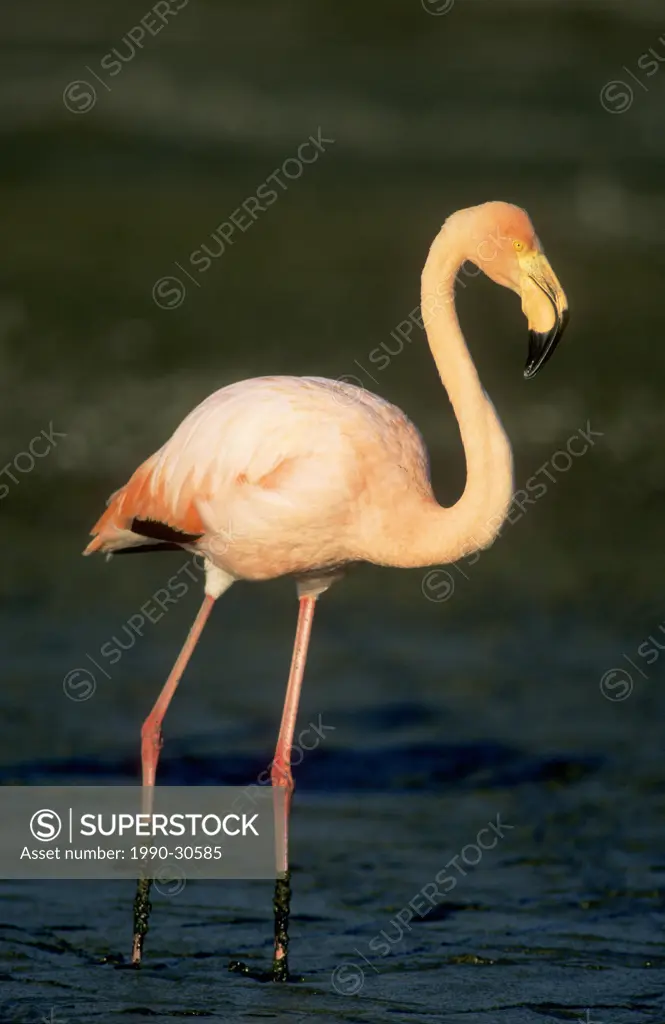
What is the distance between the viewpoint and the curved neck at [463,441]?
19.9 feet

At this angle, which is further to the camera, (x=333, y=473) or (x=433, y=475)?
(x=433, y=475)

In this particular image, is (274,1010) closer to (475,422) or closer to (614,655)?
(475,422)

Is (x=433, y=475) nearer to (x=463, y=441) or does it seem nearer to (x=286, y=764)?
(x=286, y=764)

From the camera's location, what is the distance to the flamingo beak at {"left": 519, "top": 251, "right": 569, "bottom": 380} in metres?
6.05

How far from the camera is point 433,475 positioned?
13.9m

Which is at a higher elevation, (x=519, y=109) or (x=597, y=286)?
(x=519, y=109)

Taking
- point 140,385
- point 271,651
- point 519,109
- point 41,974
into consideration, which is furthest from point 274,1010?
point 519,109

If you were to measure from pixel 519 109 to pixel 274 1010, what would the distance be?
15925 mm

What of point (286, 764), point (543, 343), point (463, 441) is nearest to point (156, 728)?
point (286, 764)

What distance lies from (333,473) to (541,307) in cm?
94

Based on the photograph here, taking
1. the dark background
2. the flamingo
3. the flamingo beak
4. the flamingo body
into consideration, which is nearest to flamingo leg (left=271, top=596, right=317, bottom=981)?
the flamingo

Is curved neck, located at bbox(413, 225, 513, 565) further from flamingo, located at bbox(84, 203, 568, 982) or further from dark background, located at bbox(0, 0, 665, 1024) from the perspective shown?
dark background, located at bbox(0, 0, 665, 1024)

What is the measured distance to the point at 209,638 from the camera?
33.3ft

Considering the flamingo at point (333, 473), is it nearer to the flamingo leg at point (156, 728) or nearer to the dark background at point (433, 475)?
the flamingo leg at point (156, 728)
